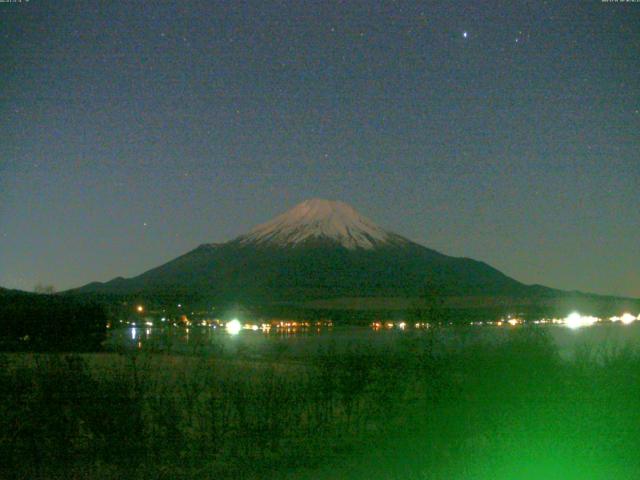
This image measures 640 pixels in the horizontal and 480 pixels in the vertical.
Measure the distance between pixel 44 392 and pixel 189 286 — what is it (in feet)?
256

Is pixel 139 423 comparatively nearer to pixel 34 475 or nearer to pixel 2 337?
pixel 34 475

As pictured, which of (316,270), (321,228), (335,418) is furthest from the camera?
(321,228)

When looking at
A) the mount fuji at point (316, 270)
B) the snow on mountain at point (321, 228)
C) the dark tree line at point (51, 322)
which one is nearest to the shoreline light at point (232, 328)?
the dark tree line at point (51, 322)

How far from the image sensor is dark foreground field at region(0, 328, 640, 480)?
923cm

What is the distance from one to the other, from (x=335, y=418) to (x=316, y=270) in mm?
85891

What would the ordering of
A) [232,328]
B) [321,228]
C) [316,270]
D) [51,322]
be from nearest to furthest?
[51,322] → [232,328] → [316,270] → [321,228]

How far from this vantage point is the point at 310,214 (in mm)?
135500

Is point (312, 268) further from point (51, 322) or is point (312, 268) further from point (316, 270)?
point (51, 322)

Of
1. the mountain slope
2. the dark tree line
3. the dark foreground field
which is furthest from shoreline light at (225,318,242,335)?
the mountain slope

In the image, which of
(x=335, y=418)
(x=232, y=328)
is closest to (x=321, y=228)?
(x=232, y=328)

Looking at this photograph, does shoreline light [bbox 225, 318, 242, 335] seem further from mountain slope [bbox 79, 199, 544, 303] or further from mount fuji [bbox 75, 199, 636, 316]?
mountain slope [bbox 79, 199, 544, 303]

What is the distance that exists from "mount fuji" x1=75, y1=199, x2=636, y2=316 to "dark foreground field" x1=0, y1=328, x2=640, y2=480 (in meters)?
49.5

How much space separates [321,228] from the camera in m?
126

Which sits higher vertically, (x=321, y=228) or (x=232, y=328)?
(x=321, y=228)
